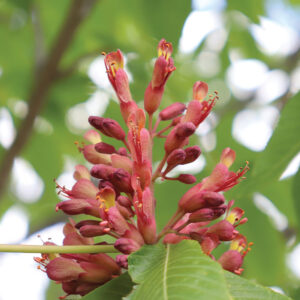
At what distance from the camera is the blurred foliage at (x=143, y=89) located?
8.93ft

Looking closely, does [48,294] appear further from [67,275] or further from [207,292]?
[207,292]

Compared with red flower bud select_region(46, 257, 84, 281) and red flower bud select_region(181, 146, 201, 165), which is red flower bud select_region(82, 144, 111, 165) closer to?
red flower bud select_region(181, 146, 201, 165)

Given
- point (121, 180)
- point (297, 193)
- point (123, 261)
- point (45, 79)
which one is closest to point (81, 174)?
point (121, 180)

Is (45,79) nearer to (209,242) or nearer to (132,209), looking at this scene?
(132,209)

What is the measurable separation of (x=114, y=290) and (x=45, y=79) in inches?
100

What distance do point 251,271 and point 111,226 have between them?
1.91 meters

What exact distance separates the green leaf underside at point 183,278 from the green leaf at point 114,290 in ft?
0.29

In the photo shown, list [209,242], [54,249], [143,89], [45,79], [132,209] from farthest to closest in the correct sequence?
[45,79] < [143,89] < [132,209] < [209,242] < [54,249]

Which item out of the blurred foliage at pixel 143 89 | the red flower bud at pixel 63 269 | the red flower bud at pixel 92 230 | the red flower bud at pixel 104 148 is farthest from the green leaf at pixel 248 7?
the red flower bud at pixel 63 269

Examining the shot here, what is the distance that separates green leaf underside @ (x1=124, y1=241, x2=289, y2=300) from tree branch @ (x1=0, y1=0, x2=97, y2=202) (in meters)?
2.34

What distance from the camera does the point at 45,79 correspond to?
400cm

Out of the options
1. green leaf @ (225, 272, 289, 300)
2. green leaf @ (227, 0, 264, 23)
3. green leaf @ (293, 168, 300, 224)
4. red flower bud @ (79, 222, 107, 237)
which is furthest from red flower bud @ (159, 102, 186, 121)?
green leaf @ (227, 0, 264, 23)

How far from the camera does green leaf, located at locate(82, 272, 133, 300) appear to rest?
175cm

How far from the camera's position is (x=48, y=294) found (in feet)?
19.6
